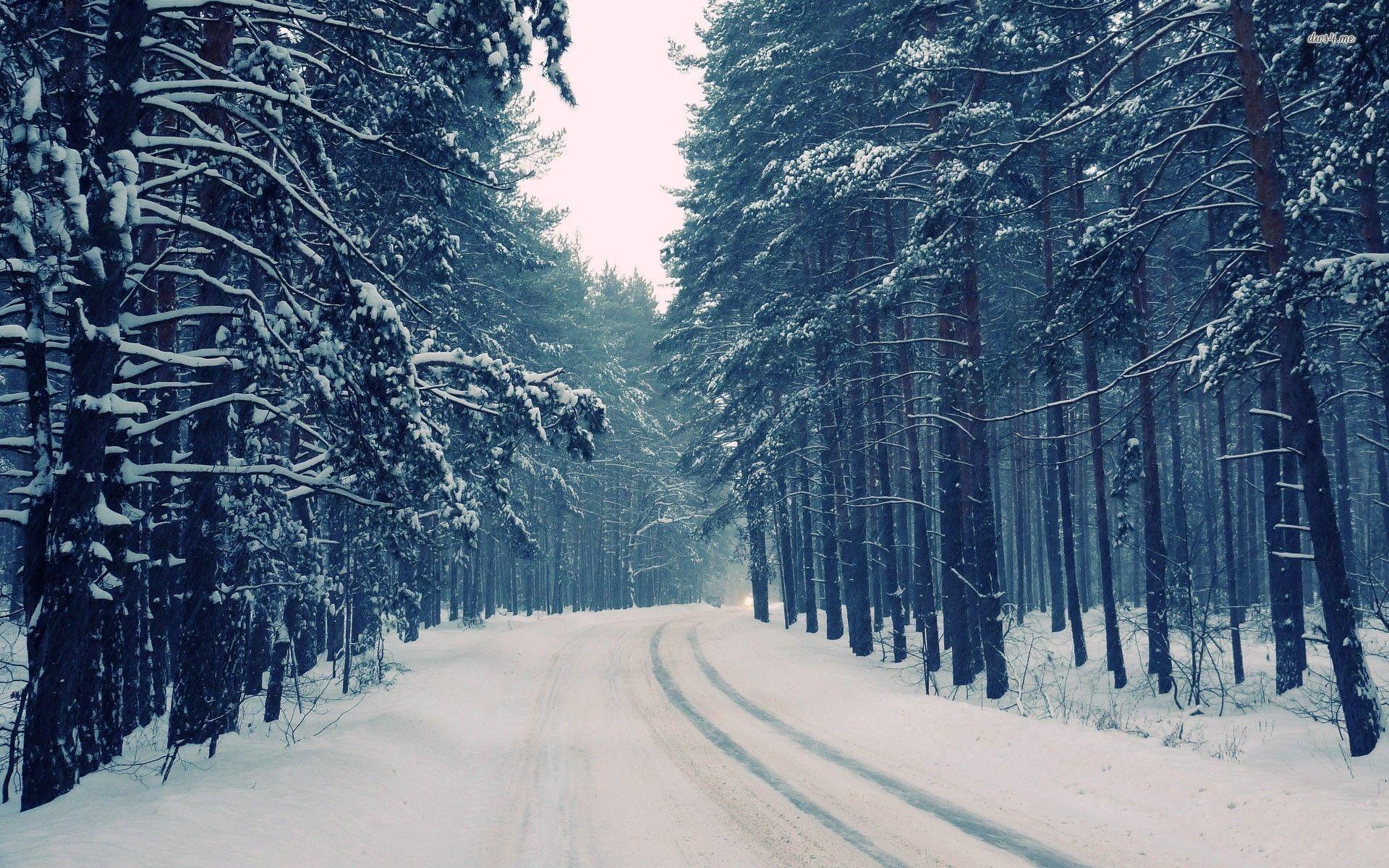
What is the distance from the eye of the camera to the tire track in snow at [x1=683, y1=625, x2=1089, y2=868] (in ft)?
21.8

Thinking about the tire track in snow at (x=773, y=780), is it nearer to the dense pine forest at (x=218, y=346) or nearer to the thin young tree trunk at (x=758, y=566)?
the dense pine forest at (x=218, y=346)

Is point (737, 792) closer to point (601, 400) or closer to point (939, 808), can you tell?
point (939, 808)

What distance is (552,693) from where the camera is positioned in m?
16.5

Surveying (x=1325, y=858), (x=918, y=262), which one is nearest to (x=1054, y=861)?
(x=1325, y=858)

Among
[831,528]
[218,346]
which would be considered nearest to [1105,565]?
[831,528]

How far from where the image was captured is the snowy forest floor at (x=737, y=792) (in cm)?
641

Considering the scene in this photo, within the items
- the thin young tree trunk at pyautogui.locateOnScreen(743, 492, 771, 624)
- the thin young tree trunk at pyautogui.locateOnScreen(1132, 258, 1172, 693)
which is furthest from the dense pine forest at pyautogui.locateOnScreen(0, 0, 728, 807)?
the thin young tree trunk at pyautogui.locateOnScreen(743, 492, 771, 624)

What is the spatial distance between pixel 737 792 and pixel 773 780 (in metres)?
0.68

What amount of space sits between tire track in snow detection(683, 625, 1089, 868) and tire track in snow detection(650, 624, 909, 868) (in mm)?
965

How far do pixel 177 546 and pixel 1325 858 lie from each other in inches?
497

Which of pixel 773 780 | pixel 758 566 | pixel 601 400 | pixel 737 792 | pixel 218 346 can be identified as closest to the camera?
pixel 737 792

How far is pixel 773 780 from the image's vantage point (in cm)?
932

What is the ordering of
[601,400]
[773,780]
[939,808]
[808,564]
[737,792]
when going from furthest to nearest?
[808,564], [601,400], [773,780], [737,792], [939,808]

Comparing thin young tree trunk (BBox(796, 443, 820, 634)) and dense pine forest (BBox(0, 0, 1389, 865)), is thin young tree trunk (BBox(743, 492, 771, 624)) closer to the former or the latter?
thin young tree trunk (BBox(796, 443, 820, 634))
